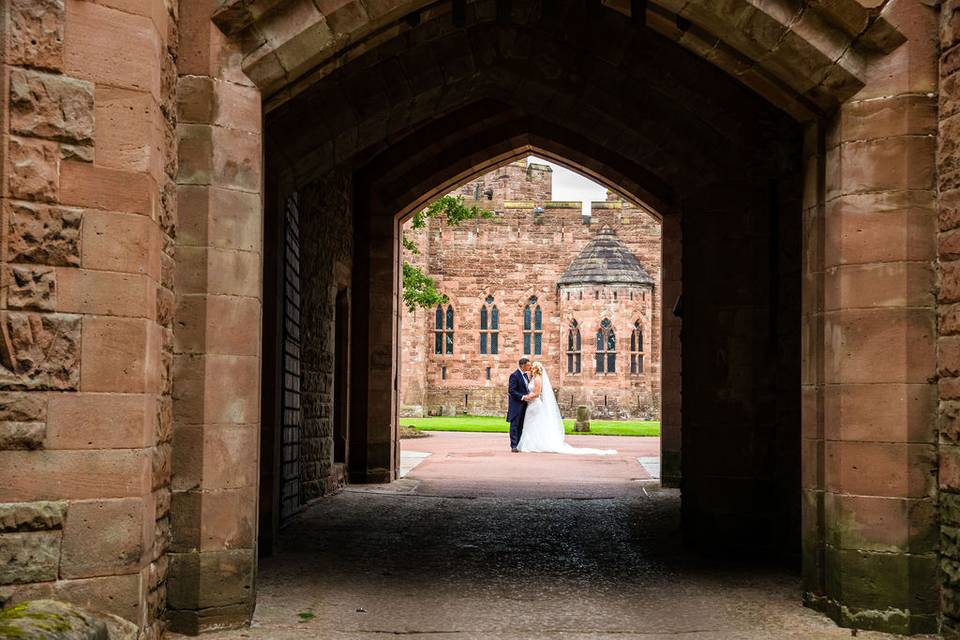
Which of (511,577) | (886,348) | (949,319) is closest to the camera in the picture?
(949,319)

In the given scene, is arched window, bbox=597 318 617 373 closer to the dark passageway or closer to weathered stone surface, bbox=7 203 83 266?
the dark passageway

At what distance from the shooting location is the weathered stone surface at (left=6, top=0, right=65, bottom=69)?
14.1 ft

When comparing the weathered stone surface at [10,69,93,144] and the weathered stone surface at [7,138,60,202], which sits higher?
the weathered stone surface at [10,69,93,144]

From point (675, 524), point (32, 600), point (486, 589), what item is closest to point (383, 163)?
point (675, 524)

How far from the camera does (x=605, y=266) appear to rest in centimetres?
3631

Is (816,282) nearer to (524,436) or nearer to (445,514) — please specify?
(445,514)

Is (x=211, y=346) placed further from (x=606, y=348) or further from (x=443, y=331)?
(x=443, y=331)

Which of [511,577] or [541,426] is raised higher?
[541,426]

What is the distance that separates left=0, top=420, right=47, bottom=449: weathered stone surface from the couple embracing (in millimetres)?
16105

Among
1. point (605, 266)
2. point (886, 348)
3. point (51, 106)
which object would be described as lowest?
point (886, 348)

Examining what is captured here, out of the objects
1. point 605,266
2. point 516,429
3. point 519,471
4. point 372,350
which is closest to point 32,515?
point 372,350

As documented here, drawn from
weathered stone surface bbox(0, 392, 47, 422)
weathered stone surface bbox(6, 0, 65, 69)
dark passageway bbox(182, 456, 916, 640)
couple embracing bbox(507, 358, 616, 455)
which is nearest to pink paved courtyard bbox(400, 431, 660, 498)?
couple embracing bbox(507, 358, 616, 455)

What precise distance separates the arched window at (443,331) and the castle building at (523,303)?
1.4 inches

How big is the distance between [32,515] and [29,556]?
158mm
